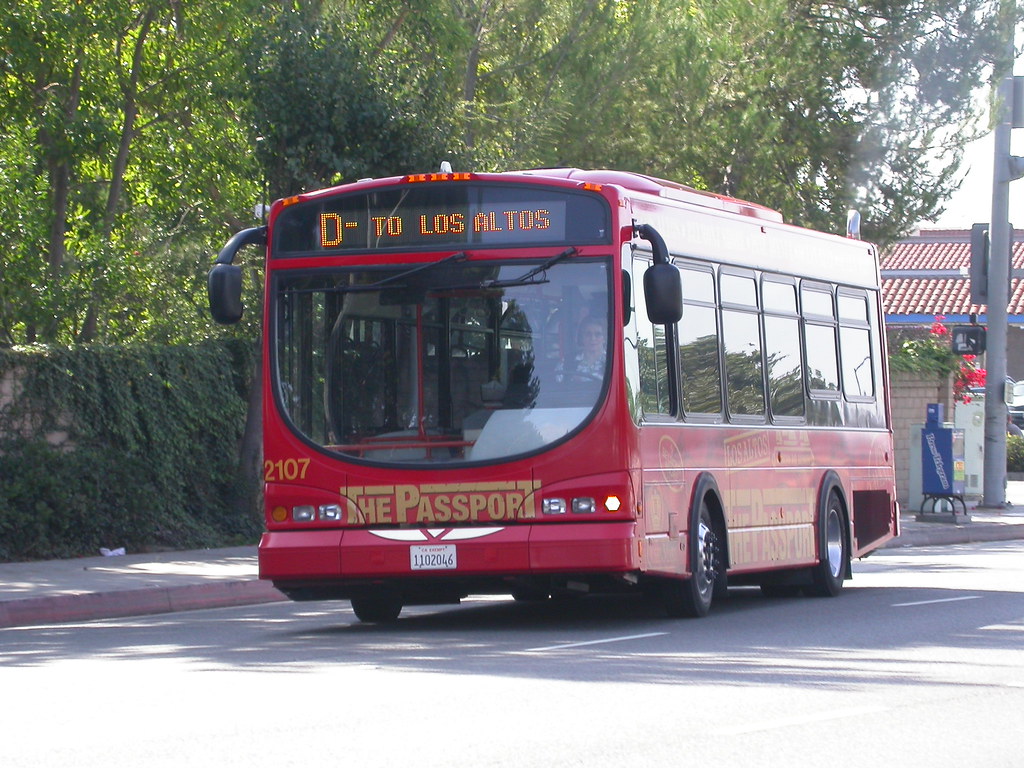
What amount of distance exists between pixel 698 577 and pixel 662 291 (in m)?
2.51

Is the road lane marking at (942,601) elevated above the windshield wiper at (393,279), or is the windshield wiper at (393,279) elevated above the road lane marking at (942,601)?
the windshield wiper at (393,279)

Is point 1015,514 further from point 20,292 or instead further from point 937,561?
point 20,292

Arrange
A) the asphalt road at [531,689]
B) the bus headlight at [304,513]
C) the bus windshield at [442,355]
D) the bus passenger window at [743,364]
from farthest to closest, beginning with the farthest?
1. the bus passenger window at [743,364]
2. the bus headlight at [304,513]
3. the bus windshield at [442,355]
4. the asphalt road at [531,689]

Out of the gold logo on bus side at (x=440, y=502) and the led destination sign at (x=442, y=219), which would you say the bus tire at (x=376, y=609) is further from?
the led destination sign at (x=442, y=219)

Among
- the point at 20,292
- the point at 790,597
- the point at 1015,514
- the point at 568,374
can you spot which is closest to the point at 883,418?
the point at 790,597

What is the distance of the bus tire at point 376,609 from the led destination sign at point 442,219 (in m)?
2.80

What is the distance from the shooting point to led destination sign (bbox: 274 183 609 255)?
40.7 ft

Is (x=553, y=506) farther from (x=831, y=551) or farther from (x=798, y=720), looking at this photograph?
(x=831, y=551)

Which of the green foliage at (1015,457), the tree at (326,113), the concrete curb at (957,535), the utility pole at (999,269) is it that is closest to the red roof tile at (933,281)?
the green foliage at (1015,457)

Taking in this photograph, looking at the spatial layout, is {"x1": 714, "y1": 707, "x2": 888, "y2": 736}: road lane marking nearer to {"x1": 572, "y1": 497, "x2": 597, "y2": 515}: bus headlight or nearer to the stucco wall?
{"x1": 572, "y1": 497, "x2": 597, "y2": 515}: bus headlight

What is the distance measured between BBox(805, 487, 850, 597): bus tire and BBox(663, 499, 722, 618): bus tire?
7.92ft

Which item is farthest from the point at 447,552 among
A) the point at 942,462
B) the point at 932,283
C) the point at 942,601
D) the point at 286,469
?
the point at 932,283

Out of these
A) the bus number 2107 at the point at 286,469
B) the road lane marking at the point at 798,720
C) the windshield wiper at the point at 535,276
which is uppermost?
the windshield wiper at the point at 535,276

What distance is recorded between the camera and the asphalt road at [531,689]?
753 centimetres
